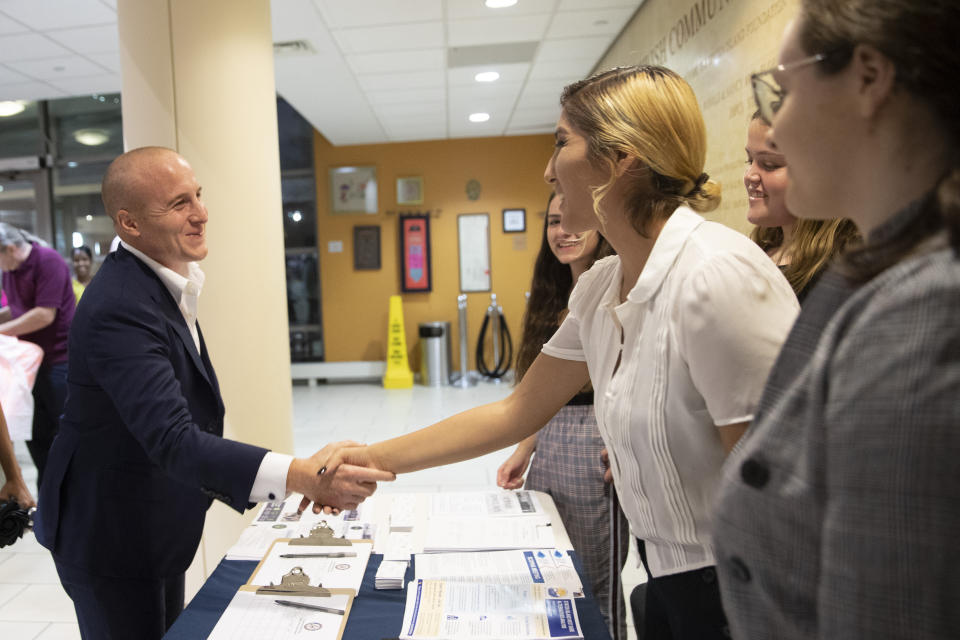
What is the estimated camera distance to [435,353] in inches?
331

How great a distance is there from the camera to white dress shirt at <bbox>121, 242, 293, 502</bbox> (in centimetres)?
151

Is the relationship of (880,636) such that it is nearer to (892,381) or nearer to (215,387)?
(892,381)

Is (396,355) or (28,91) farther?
(396,355)

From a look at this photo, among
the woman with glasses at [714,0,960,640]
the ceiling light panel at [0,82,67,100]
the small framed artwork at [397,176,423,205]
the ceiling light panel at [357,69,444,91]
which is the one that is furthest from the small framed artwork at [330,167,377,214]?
the woman with glasses at [714,0,960,640]

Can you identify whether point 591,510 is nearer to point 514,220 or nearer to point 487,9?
point 487,9

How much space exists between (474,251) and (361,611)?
7.80 meters

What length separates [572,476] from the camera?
1.97 metres

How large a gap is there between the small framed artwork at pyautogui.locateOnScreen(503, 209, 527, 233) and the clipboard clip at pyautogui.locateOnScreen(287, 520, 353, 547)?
7.53 m

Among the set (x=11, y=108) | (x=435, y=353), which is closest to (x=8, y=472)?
(x=435, y=353)

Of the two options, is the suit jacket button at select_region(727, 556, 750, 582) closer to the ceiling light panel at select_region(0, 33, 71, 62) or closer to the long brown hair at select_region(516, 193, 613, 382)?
the long brown hair at select_region(516, 193, 613, 382)

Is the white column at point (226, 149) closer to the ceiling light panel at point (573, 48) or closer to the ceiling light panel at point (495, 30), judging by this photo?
the ceiling light panel at point (495, 30)

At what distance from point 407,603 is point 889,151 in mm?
1115

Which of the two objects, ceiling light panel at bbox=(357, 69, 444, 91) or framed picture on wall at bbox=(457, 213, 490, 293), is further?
framed picture on wall at bbox=(457, 213, 490, 293)

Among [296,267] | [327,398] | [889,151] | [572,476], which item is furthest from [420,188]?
[889,151]
